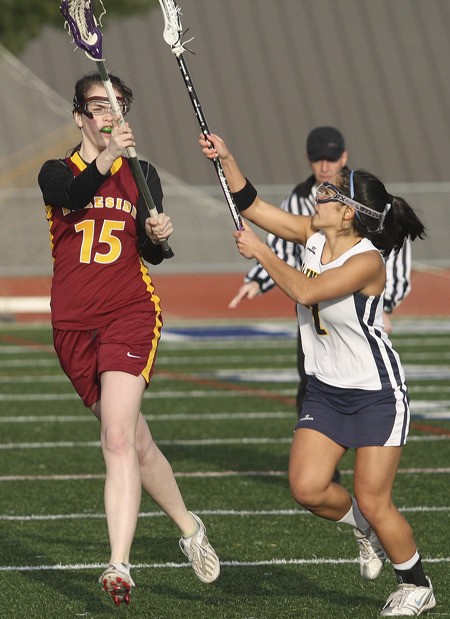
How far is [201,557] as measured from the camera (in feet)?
17.0

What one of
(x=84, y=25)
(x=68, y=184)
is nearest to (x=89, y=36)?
(x=84, y=25)

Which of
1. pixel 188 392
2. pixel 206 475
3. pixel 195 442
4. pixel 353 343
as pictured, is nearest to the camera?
pixel 353 343

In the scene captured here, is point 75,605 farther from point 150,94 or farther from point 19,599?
point 150,94

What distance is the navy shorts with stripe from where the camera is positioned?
4.97 m

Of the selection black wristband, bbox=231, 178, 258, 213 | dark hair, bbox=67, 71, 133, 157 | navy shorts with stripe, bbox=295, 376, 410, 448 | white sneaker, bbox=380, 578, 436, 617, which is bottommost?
white sneaker, bbox=380, 578, 436, 617

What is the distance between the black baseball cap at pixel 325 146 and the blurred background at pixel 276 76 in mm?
24953

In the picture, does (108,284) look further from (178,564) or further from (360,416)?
(178,564)

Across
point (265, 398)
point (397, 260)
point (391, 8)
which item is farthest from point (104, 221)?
point (391, 8)

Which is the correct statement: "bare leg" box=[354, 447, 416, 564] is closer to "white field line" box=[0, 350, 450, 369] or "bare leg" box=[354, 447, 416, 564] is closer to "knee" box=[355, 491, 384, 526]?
"knee" box=[355, 491, 384, 526]

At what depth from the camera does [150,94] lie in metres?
37.1

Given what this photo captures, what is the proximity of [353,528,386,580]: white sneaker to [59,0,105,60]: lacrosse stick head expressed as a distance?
2.23m

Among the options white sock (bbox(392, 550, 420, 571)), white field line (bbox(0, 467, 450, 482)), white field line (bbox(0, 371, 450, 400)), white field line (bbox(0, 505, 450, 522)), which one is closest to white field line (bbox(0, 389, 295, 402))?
white field line (bbox(0, 371, 450, 400))

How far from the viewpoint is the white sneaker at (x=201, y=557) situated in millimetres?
5152

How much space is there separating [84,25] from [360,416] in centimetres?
186
